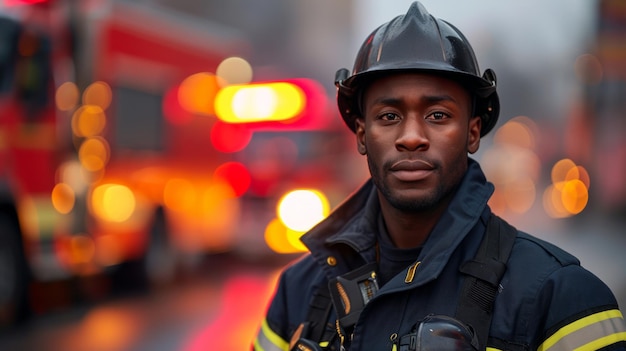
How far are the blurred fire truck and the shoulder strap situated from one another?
7.36 meters

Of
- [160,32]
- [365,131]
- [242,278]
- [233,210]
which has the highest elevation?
[160,32]

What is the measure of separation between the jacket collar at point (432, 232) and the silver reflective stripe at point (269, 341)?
263 mm

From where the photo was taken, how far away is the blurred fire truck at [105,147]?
30.2ft

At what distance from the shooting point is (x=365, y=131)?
257cm

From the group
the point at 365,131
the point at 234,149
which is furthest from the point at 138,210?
the point at 365,131

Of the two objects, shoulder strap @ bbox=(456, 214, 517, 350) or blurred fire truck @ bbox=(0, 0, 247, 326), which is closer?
shoulder strap @ bbox=(456, 214, 517, 350)

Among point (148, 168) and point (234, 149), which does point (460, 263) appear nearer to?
point (148, 168)

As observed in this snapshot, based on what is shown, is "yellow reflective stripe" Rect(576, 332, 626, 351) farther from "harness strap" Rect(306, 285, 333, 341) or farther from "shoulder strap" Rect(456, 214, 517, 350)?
"harness strap" Rect(306, 285, 333, 341)

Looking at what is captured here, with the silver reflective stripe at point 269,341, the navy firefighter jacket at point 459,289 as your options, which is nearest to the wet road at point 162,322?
the silver reflective stripe at point 269,341

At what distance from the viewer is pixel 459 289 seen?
2.26m

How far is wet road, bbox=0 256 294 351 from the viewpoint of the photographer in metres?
8.32

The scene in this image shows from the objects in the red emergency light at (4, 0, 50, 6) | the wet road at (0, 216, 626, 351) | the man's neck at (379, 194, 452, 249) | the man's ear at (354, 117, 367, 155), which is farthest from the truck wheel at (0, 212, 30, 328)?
the man's neck at (379, 194, 452, 249)

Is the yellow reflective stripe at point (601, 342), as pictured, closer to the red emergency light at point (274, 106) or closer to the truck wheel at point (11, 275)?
the truck wheel at point (11, 275)

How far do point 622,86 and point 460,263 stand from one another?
78.8 feet
